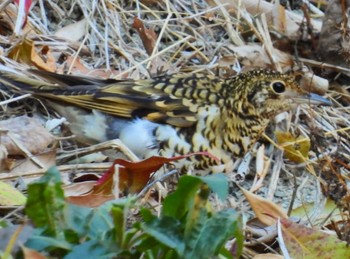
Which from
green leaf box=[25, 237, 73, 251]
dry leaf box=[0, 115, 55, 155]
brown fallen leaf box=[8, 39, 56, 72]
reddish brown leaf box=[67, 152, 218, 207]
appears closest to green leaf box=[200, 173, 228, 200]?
green leaf box=[25, 237, 73, 251]

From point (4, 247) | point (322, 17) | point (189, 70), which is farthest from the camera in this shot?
point (322, 17)

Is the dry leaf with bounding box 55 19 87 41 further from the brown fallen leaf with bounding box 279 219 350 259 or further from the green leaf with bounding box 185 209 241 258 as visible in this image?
the green leaf with bounding box 185 209 241 258

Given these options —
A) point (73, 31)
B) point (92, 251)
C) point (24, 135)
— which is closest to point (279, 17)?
point (73, 31)

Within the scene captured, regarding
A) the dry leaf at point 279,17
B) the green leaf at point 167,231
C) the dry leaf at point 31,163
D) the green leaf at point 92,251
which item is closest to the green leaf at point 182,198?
the green leaf at point 167,231

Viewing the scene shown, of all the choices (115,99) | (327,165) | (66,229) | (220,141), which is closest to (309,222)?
(327,165)

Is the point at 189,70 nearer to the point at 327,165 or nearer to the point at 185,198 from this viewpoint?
the point at 327,165

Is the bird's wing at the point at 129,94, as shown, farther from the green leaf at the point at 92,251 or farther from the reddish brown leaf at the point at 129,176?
the green leaf at the point at 92,251

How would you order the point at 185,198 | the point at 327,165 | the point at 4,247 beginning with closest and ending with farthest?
1. the point at 4,247
2. the point at 185,198
3. the point at 327,165

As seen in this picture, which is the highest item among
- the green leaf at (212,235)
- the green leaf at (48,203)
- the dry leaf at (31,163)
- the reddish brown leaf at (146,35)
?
the green leaf at (48,203)
